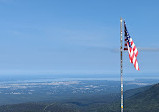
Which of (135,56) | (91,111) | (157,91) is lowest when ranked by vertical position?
(91,111)

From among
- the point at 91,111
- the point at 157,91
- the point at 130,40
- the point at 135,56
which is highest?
the point at 130,40

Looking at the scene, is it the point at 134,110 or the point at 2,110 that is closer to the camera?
the point at 134,110

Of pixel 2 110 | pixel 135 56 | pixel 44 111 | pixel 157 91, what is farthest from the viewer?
pixel 157 91

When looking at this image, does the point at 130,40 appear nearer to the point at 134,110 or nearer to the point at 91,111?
the point at 134,110

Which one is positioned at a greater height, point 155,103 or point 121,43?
point 121,43

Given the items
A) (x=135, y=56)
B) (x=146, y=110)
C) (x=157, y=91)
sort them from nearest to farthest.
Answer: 1. (x=135, y=56)
2. (x=146, y=110)
3. (x=157, y=91)

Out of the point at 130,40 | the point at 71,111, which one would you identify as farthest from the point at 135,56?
the point at 71,111

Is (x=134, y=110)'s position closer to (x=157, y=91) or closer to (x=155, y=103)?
(x=155, y=103)

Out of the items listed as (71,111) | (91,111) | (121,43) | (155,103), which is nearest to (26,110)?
(71,111)

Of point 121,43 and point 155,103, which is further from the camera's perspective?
point 155,103
